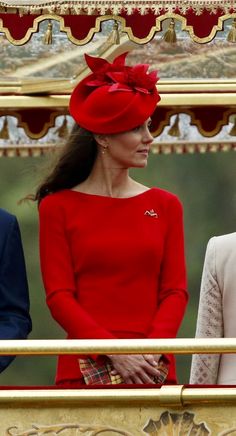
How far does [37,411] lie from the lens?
9.38 meters

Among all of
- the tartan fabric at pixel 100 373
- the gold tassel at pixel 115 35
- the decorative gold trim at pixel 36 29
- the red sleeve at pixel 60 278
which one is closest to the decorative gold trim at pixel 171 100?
the gold tassel at pixel 115 35

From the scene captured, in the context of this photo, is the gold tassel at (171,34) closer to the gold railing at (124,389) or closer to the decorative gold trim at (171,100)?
the decorative gold trim at (171,100)

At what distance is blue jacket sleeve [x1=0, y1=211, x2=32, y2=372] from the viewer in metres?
9.84

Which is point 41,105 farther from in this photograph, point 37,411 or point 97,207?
point 37,411

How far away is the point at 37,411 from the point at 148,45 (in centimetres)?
215

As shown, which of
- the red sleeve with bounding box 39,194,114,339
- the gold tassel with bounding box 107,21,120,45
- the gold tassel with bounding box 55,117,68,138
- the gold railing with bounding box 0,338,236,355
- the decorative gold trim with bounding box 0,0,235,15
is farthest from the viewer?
the gold tassel with bounding box 55,117,68,138

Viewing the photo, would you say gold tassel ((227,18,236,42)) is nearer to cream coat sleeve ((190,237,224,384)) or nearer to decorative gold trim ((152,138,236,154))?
decorative gold trim ((152,138,236,154))

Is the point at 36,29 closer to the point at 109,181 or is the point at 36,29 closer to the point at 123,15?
the point at 123,15

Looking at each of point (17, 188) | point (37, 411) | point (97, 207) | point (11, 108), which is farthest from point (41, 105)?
point (17, 188)

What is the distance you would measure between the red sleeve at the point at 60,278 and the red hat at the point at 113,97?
0.36 meters

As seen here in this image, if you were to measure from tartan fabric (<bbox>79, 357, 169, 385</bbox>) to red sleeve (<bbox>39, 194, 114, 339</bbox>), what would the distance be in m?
0.12

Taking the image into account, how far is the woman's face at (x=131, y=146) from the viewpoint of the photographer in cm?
995

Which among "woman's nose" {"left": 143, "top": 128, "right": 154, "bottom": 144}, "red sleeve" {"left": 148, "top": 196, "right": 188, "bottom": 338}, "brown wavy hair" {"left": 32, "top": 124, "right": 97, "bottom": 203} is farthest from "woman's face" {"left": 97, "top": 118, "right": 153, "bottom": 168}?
"red sleeve" {"left": 148, "top": 196, "right": 188, "bottom": 338}

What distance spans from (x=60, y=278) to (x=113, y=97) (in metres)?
Answer: 0.73
